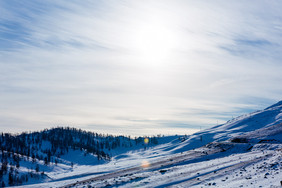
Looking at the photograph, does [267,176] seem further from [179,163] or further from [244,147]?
[244,147]

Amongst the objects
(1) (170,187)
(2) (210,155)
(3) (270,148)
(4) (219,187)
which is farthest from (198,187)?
(3) (270,148)

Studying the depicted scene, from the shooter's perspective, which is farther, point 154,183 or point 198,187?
point 154,183

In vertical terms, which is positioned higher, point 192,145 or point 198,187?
point 198,187

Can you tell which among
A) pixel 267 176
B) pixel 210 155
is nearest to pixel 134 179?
pixel 267 176

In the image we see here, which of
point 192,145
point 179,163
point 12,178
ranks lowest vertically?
point 12,178

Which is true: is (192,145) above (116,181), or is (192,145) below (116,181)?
below

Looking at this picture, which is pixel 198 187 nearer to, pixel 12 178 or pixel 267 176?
pixel 267 176

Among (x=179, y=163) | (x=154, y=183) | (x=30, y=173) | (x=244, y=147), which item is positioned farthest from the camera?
(x=30, y=173)

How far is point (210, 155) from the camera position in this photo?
66.3 m

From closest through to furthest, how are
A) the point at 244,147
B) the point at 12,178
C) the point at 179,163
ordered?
the point at 179,163, the point at 244,147, the point at 12,178

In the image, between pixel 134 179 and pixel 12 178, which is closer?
pixel 134 179

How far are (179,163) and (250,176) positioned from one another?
30.5 m

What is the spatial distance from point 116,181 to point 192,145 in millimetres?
145773

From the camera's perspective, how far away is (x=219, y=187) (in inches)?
1150
